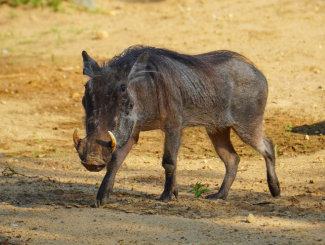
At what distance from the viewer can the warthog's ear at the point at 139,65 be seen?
3645 mm

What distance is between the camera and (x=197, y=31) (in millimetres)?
9727

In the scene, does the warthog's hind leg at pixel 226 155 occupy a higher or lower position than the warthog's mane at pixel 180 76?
lower

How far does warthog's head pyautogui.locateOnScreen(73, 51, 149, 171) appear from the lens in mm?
3281

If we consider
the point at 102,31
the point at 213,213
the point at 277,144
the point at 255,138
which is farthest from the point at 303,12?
the point at 213,213

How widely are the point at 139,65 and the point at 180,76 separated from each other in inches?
17.3

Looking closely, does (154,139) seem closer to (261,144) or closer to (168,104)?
(261,144)

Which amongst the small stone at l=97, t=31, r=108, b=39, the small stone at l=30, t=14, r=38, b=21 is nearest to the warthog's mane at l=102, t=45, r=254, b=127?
the small stone at l=97, t=31, r=108, b=39

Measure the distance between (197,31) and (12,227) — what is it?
23.8 ft

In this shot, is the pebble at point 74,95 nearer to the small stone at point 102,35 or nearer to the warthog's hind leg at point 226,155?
the small stone at point 102,35

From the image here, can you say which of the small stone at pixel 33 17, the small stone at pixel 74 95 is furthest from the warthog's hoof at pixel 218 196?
the small stone at pixel 33 17

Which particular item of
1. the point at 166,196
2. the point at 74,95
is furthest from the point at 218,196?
the point at 74,95

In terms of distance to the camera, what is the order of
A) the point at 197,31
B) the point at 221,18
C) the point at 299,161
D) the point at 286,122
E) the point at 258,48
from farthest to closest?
1. the point at 221,18
2. the point at 197,31
3. the point at 258,48
4. the point at 286,122
5. the point at 299,161

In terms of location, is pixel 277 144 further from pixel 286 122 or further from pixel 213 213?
pixel 213 213

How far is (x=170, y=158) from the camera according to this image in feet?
12.7
